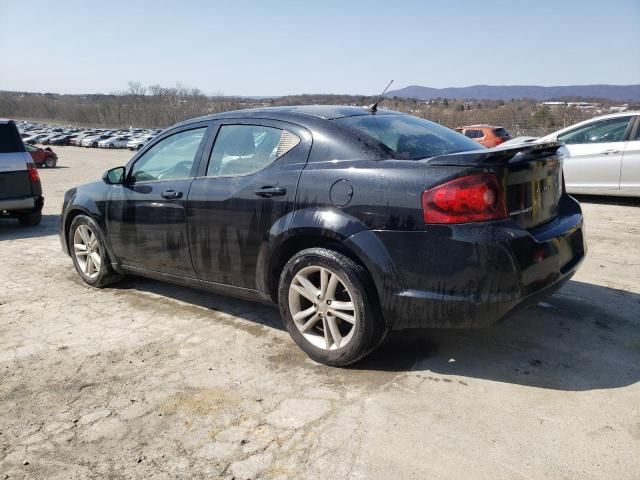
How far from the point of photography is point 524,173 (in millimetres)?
3021

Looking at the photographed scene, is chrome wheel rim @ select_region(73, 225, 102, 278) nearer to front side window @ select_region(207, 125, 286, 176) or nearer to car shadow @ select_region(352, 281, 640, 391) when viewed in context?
front side window @ select_region(207, 125, 286, 176)

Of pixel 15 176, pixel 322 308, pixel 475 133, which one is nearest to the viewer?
pixel 322 308

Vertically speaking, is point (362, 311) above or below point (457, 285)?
below

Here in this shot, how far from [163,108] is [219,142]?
435ft

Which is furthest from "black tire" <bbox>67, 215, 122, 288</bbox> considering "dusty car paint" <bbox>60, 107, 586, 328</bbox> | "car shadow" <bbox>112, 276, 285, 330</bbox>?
"dusty car paint" <bbox>60, 107, 586, 328</bbox>

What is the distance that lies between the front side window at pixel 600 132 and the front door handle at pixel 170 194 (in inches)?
306

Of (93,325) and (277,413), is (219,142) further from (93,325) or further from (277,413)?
(277,413)

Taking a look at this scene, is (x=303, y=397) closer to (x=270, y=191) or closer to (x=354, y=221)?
(x=354, y=221)

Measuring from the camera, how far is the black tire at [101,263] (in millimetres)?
4992

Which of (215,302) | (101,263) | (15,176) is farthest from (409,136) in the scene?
(15,176)

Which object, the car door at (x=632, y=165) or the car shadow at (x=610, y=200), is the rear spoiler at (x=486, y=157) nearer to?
the car door at (x=632, y=165)

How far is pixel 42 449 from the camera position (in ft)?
8.46

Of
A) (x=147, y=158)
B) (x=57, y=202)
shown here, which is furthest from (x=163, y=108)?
(x=147, y=158)

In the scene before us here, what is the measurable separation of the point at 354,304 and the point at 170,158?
85.4 inches
